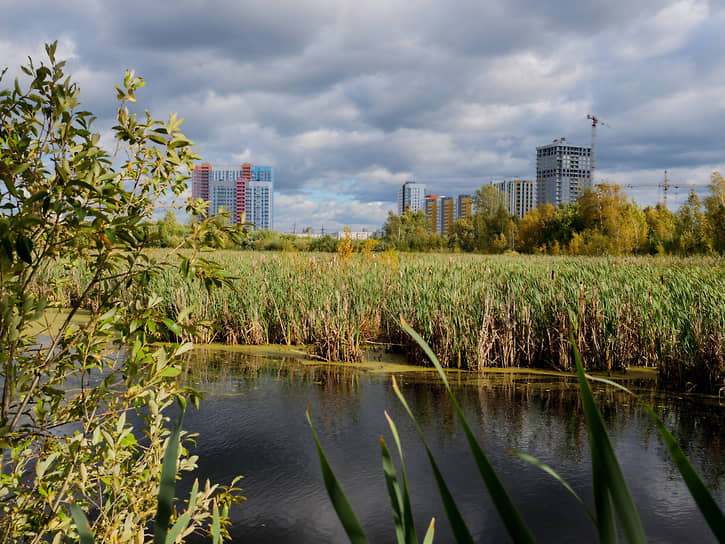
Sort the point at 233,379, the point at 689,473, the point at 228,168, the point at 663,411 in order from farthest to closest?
1. the point at 228,168
2. the point at 233,379
3. the point at 663,411
4. the point at 689,473

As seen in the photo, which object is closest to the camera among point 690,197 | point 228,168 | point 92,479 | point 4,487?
point 4,487

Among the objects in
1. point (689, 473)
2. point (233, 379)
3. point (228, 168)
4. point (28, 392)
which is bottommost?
point (233, 379)

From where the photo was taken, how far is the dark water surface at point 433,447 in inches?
112

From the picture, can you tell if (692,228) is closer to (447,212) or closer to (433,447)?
(433,447)

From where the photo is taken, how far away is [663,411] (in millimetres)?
4496

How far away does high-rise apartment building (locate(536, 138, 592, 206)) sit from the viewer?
96188 millimetres

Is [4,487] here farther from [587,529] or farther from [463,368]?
[463,368]

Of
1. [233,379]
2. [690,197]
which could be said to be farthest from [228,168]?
[233,379]

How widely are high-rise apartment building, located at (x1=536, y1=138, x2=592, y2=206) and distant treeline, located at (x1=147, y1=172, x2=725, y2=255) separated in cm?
5126

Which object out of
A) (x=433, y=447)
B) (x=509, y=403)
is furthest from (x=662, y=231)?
(x=433, y=447)

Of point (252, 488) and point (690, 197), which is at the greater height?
point (690, 197)

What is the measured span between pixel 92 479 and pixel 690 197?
34.9 metres

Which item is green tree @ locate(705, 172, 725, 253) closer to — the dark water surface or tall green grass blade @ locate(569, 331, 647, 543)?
the dark water surface

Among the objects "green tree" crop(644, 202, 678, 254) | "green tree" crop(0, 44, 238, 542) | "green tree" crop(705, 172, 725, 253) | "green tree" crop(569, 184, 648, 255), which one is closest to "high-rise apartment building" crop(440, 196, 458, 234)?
"green tree" crop(644, 202, 678, 254)
